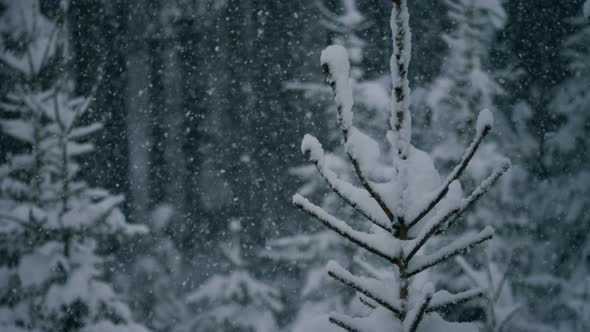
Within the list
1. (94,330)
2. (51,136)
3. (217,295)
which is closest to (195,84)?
(217,295)

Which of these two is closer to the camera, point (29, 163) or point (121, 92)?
point (29, 163)

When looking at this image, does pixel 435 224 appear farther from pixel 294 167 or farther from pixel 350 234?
pixel 294 167

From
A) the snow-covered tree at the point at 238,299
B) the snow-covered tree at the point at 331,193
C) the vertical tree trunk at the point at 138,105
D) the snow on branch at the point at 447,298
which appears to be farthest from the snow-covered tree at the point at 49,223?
the vertical tree trunk at the point at 138,105

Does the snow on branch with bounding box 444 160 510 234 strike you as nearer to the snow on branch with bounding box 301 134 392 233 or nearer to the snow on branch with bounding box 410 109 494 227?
the snow on branch with bounding box 410 109 494 227

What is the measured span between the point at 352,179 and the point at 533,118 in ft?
12.4

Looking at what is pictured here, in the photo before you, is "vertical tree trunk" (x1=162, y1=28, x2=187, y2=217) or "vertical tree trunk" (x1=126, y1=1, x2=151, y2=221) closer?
"vertical tree trunk" (x1=126, y1=1, x2=151, y2=221)

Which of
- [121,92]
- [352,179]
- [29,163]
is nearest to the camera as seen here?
[29,163]

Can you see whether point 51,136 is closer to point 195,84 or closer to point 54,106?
point 54,106

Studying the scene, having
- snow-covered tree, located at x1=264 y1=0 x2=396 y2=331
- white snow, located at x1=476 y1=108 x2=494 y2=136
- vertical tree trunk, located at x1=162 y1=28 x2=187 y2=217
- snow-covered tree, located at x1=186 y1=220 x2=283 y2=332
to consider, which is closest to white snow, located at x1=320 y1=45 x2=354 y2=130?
white snow, located at x1=476 y1=108 x2=494 y2=136

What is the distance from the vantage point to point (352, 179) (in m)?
6.74

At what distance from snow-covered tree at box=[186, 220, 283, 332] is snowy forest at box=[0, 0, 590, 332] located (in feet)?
0.14

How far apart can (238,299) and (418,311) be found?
660 centimetres

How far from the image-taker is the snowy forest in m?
1.07

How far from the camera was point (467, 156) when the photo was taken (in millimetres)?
962
